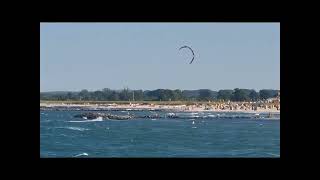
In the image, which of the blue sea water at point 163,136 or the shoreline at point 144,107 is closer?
the shoreline at point 144,107

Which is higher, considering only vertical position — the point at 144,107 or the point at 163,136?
the point at 144,107

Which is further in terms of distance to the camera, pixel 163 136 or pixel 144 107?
pixel 163 136

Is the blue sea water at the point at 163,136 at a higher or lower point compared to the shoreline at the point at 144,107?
lower

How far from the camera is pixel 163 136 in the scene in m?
12.4

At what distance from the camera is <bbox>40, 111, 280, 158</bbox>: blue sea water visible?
11656 millimetres

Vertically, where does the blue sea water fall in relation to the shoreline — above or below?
below

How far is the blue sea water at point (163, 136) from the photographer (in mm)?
11656

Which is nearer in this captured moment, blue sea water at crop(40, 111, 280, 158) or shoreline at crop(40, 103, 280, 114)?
shoreline at crop(40, 103, 280, 114)
